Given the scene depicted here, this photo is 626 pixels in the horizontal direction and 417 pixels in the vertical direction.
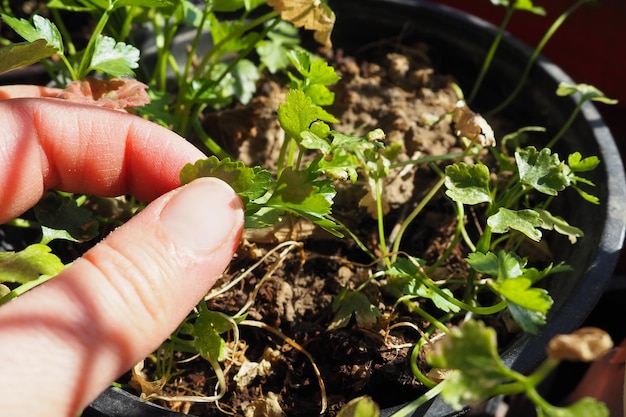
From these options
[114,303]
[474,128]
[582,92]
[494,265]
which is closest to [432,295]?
[494,265]

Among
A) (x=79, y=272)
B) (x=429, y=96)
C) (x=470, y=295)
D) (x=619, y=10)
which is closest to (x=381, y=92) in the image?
(x=429, y=96)

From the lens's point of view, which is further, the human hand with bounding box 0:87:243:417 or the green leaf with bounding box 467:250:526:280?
the green leaf with bounding box 467:250:526:280

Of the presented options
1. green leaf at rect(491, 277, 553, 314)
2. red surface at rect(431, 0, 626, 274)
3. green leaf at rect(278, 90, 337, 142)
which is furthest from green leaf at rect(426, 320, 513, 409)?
red surface at rect(431, 0, 626, 274)

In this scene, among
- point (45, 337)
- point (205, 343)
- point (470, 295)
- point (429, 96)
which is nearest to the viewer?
point (45, 337)

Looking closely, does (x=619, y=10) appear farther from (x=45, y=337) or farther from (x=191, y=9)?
(x=45, y=337)

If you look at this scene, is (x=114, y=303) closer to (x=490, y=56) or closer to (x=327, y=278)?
(x=327, y=278)

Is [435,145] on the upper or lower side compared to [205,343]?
upper

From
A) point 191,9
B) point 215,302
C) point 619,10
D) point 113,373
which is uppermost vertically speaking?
point 619,10

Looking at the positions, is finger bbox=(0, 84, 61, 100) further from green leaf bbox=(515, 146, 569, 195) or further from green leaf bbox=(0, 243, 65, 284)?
green leaf bbox=(515, 146, 569, 195)
